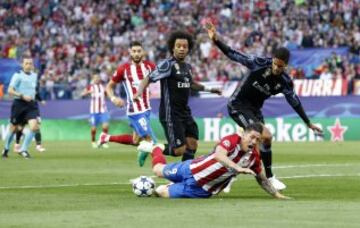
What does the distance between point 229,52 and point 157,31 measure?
33.4 metres

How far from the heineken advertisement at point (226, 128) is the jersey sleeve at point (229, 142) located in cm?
2449

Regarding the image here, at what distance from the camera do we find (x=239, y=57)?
55.0 feet

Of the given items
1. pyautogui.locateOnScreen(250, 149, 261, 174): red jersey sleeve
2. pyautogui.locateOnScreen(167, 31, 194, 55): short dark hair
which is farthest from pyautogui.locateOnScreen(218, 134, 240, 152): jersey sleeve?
pyautogui.locateOnScreen(167, 31, 194, 55): short dark hair

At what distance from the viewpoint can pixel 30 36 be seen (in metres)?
52.7

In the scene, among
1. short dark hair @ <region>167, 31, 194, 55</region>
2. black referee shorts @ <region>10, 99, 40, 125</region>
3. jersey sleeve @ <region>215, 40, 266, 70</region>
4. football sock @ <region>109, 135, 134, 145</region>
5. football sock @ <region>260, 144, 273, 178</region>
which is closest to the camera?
jersey sleeve @ <region>215, 40, 266, 70</region>

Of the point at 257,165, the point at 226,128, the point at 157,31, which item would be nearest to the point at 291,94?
the point at 257,165

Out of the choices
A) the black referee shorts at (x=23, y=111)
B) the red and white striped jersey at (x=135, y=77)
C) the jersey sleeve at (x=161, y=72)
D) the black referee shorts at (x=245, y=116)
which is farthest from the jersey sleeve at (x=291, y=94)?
the black referee shorts at (x=23, y=111)

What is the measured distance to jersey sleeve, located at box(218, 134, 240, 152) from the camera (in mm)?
14258

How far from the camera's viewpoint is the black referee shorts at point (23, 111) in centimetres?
2770

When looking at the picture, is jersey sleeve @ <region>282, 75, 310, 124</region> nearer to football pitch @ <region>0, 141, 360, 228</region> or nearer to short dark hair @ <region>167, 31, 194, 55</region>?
football pitch @ <region>0, 141, 360, 228</region>

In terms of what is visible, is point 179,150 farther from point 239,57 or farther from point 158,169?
point 158,169

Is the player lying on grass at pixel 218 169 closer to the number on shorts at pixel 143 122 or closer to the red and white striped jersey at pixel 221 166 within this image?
the red and white striped jersey at pixel 221 166

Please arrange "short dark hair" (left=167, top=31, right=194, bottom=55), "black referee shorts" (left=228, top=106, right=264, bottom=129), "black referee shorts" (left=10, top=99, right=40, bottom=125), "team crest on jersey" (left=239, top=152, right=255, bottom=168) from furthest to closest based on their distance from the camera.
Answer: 1. "black referee shorts" (left=10, top=99, right=40, bottom=125)
2. "short dark hair" (left=167, top=31, right=194, bottom=55)
3. "black referee shorts" (left=228, top=106, right=264, bottom=129)
4. "team crest on jersey" (left=239, top=152, right=255, bottom=168)

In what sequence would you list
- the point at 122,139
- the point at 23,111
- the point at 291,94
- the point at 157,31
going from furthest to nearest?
the point at 157,31
the point at 23,111
the point at 122,139
the point at 291,94
